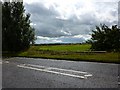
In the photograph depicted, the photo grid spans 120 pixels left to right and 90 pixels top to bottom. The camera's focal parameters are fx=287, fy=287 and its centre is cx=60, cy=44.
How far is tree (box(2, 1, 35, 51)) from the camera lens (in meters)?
41.2

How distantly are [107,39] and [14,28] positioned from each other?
13.3 m

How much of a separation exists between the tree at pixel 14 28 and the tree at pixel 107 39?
997cm

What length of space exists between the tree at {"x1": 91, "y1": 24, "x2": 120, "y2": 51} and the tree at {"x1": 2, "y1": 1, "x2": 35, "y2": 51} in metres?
9.97

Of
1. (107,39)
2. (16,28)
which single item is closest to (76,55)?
(107,39)

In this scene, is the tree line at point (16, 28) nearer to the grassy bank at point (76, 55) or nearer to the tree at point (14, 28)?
the tree at point (14, 28)

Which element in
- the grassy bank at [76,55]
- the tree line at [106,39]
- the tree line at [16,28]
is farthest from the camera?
the tree line at [16,28]

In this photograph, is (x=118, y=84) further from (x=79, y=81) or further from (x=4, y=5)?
(x=4, y=5)

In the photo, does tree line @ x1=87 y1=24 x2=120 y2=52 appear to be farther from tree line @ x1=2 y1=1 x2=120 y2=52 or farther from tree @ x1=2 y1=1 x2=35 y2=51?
tree @ x1=2 y1=1 x2=35 y2=51

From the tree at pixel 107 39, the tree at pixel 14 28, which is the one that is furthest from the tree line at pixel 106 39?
the tree at pixel 14 28

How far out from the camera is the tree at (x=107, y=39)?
3691 centimetres

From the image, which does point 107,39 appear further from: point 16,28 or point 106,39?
point 16,28

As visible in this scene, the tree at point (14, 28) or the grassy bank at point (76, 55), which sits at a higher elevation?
the tree at point (14, 28)

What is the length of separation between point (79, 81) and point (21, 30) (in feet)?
99.2

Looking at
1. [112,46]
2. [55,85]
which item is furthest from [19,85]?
[112,46]
